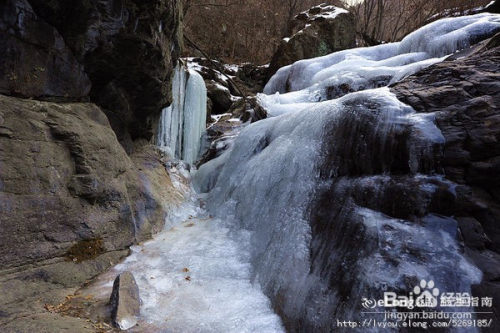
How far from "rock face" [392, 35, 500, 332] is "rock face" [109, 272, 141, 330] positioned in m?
2.53

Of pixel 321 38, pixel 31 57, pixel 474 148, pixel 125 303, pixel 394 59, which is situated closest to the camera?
pixel 125 303

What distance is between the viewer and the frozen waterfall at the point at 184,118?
647cm

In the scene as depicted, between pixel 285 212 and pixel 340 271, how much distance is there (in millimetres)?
1075

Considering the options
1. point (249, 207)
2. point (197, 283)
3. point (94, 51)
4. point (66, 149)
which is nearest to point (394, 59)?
point (249, 207)

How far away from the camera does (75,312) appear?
2219mm

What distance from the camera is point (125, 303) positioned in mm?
2256

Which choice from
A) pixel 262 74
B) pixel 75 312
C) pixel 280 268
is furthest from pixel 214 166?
pixel 262 74

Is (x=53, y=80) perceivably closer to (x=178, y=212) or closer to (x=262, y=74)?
(x=178, y=212)

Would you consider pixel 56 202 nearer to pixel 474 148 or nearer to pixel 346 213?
pixel 346 213

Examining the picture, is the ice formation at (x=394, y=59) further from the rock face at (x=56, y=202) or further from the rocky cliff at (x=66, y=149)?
the rock face at (x=56, y=202)

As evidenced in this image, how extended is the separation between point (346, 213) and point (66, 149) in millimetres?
3000

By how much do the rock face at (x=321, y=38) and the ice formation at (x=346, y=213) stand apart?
391 inches

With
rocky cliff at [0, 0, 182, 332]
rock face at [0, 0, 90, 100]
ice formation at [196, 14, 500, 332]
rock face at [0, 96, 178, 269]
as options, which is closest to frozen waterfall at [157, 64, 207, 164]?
rocky cliff at [0, 0, 182, 332]

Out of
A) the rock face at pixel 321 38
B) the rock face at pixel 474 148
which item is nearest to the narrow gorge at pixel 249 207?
the rock face at pixel 474 148
